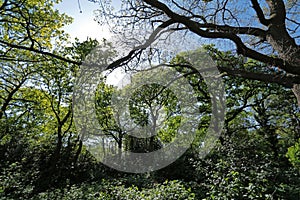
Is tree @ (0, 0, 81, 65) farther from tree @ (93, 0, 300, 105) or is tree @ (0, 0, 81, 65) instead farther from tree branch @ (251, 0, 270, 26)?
tree branch @ (251, 0, 270, 26)

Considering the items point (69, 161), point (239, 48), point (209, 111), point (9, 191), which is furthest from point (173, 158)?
point (239, 48)

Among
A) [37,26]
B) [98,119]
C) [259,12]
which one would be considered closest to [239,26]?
[259,12]

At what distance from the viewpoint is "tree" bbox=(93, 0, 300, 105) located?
9.66 ft

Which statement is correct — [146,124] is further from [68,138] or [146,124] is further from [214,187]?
[214,187]

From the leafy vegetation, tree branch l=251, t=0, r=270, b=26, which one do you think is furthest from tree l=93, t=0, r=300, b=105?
the leafy vegetation

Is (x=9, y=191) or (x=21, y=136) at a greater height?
(x=21, y=136)

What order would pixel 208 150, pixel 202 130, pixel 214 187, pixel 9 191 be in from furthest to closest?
pixel 202 130
pixel 208 150
pixel 9 191
pixel 214 187

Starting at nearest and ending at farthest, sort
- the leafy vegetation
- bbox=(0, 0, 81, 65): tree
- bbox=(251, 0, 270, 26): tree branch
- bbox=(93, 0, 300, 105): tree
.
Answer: bbox=(93, 0, 300, 105): tree < bbox=(251, 0, 270, 26): tree branch < bbox=(0, 0, 81, 65): tree < the leafy vegetation

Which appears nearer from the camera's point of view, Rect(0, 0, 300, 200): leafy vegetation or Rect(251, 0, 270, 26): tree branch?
Rect(251, 0, 270, 26): tree branch

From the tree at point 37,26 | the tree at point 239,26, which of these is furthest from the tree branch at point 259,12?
the tree at point 37,26

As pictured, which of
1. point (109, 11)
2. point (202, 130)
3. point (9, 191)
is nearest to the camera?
point (109, 11)

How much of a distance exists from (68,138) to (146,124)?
3.85 meters

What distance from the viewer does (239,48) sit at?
3.08 metres

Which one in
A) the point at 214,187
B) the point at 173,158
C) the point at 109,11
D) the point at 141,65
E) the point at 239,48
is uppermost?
the point at 109,11
